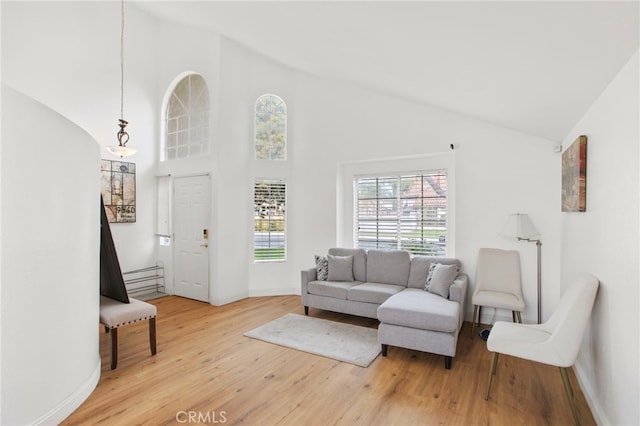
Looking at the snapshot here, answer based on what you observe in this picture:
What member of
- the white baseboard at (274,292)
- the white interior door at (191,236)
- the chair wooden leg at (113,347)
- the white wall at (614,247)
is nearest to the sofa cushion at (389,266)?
the white baseboard at (274,292)

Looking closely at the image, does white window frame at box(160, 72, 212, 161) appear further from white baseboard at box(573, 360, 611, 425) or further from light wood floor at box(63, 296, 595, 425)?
white baseboard at box(573, 360, 611, 425)

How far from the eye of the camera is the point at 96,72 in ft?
16.2

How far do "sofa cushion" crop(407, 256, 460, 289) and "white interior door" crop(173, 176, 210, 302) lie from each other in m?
3.13

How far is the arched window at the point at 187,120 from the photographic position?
5.25 m

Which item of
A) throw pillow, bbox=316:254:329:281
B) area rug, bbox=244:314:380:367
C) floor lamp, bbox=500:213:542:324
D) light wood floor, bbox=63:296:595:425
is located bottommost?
light wood floor, bbox=63:296:595:425

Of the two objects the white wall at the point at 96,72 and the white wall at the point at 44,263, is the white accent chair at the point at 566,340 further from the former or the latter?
the white wall at the point at 96,72

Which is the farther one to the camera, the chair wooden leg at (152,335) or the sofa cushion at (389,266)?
the sofa cushion at (389,266)

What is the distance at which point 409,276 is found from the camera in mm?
4262

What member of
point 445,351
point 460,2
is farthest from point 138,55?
point 445,351

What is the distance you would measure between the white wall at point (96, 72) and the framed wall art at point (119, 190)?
0.10m

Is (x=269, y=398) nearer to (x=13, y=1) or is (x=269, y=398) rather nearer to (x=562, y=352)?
(x=562, y=352)

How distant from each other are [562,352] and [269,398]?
2.13 metres

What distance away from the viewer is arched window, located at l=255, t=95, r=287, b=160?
5.48m

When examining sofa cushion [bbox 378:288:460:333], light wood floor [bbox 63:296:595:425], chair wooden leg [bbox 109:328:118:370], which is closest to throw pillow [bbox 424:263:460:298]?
sofa cushion [bbox 378:288:460:333]
